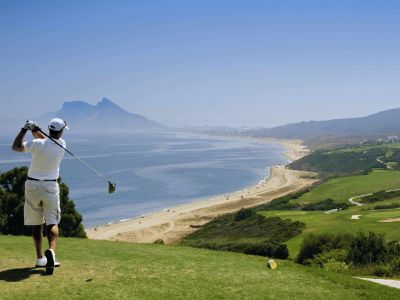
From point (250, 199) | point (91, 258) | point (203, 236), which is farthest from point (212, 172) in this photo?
point (91, 258)

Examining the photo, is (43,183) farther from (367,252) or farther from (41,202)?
(367,252)

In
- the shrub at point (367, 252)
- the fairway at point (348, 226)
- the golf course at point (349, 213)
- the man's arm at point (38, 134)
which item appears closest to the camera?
the man's arm at point (38, 134)

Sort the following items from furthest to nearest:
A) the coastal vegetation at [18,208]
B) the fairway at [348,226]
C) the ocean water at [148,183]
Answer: the ocean water at [148,183] < the fairway at [348,226] < the coastal vegetation at [18,208]

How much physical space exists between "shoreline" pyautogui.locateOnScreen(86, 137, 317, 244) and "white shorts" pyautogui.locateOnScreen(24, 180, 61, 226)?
5214 centimetres

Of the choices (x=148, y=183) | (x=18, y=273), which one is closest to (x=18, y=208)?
(x=18, y=273)

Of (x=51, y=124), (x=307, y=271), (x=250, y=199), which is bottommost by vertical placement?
(x=250, y=199)

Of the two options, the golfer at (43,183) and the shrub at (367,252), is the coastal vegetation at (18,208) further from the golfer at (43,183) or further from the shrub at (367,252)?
the golfer at (43,183)

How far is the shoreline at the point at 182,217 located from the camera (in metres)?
64.9

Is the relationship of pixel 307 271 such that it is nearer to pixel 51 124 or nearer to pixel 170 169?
pixel 51 124

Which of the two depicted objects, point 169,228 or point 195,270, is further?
point 169,228

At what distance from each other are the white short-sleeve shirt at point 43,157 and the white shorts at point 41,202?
13cm

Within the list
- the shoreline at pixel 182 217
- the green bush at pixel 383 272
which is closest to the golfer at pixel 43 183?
the green bush at pixel 383 272

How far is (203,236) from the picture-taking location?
6056 centimetres

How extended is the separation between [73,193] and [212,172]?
5886 cm
